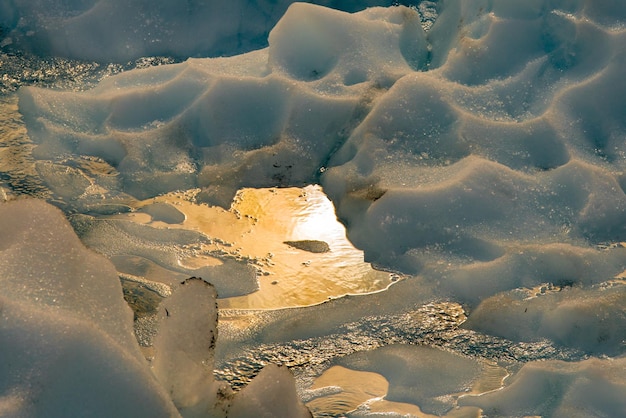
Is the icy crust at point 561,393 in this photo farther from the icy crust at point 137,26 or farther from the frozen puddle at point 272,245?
the icy crust at point 137,26

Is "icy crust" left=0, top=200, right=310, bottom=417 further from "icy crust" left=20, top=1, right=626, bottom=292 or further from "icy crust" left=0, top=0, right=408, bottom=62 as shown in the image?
"icy crust" left=0, top=0, right=408, bottom=62

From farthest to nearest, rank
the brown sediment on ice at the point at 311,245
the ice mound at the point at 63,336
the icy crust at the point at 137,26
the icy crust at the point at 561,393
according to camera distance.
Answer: the icy crust at the point at 137,26 → the brown sediment on ice at the point at 311,245 → the icy crust at the point at 561,393 → the ice mound at the point at 63,336

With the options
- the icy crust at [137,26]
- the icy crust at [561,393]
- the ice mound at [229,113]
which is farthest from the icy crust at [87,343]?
the icy crust at [137,26]

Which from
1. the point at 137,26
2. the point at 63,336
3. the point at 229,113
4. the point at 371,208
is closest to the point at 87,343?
the point at 63,336

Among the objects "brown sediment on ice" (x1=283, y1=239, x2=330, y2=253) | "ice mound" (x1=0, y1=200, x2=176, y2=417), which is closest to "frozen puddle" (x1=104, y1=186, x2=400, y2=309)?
"brown sediment on ice" (x1=283, y1=239, x2=330, y2=253)

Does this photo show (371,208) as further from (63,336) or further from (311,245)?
(63,336)

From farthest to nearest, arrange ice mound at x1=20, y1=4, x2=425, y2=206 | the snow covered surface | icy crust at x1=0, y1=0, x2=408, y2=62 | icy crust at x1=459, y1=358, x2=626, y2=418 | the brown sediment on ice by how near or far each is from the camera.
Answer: icy crust at x1=0, y1=0, x2=408, y2=62, ice mound at x1=20, y1=4, x2=425, y2=206, the brown sediment on ice, icy crust at x1=459, y1=358, x2=626, y2=418, the snow covered surface

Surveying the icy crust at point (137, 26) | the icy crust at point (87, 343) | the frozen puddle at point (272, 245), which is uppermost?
the icy crust at point (137, 26)

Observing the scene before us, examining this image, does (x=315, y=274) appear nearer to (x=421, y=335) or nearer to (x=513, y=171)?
(x=421, y=335)
